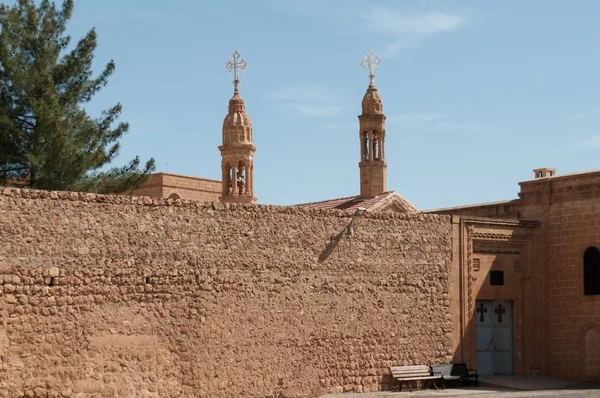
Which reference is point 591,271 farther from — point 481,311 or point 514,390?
point 514,390

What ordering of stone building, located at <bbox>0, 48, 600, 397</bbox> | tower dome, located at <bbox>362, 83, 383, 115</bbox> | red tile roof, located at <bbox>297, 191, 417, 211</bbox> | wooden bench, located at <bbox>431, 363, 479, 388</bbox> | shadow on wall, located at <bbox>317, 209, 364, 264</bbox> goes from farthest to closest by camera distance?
tower dome, located at <bbox>362, 83, 383, 115</bbox> < red tile roof, located at <bbox>297, 191, 417, 211</bbox> < wooden bench, located at <bbox>431, 363, 479, 388</bbox> < shadow on wall, located at <bbox>317, 209, 364, 264</bbox> < stone building, located at <bbox>0, 48, 600, 397</bbox>

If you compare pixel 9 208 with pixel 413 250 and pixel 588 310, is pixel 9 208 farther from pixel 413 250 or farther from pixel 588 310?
pixel 588 310

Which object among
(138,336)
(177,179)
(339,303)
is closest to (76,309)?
(138,336)

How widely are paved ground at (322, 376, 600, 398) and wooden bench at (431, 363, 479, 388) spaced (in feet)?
0.79

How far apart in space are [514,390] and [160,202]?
27.3ft

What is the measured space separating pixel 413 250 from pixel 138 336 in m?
6.43

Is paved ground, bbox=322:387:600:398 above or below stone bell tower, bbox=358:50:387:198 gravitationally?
below

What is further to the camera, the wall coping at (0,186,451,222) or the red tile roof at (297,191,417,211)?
the red tile roof at (297,191,417,211)

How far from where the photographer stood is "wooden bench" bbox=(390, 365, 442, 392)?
1988 cm

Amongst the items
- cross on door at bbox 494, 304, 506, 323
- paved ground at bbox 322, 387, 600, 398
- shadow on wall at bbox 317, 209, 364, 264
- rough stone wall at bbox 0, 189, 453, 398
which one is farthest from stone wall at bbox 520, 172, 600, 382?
shadow on wall at bbox 317, 209, 364, 264

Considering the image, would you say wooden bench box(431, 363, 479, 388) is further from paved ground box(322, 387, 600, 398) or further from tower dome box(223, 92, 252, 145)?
tower dome box(223, 92, 252, 145)

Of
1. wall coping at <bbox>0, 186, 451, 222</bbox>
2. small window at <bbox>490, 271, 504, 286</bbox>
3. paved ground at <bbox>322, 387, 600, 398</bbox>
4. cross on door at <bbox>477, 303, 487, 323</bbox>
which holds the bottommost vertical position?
paved ground at <bbox>322, 387, 600, 398</bbox>

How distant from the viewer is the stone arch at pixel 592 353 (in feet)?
72.3

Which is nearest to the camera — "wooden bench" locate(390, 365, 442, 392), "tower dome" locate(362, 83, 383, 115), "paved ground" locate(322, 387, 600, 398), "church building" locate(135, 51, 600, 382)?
"paved ground" locate(322, 387, 600, 398)
